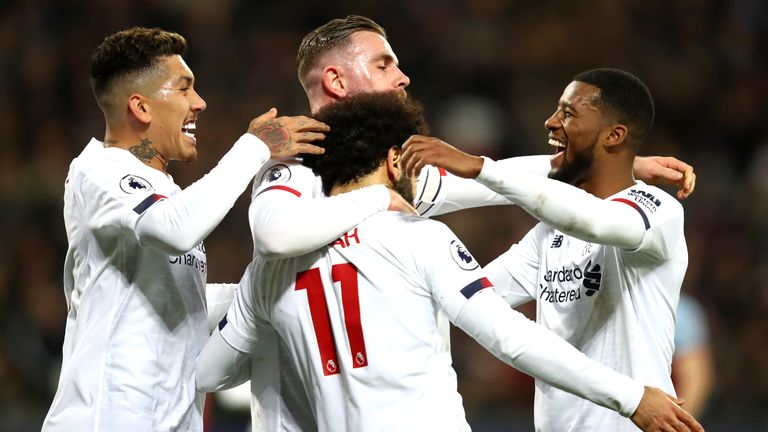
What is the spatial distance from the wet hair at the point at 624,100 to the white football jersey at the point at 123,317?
1.68 meters

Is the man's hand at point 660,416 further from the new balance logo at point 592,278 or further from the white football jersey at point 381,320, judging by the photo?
the new balance logo at point 592,278

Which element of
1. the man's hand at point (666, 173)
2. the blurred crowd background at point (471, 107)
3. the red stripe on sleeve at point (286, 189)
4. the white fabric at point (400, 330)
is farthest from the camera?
the blurred crowd background at point (471, 107)

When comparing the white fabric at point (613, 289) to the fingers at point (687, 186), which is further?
the fingers at point (687, 186)

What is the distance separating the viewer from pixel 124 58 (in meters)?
4.28

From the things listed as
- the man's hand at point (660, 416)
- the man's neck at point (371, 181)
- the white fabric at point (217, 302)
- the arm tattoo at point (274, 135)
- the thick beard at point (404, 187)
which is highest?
the arm tattoo at point (274, 135)

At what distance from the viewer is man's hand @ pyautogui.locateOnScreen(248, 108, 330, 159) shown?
146 inches

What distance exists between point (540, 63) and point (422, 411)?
8112mm

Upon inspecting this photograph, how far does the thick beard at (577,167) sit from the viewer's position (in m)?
4.34

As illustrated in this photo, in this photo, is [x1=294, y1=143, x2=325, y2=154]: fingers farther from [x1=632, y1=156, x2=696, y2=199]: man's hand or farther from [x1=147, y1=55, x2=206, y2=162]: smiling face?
[x1=632, y1=156, x2=696, y2=199]: man's hand

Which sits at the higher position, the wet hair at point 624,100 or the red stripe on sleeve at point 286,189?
the wet hair at point 624,100

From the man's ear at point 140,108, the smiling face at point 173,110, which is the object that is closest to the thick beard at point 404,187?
the smiling face at point 173,110

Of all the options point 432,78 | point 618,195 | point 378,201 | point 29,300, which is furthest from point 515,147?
point 378,201

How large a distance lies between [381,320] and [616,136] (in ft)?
4.71

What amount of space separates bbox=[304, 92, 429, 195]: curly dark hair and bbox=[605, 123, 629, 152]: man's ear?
0.95 meters
